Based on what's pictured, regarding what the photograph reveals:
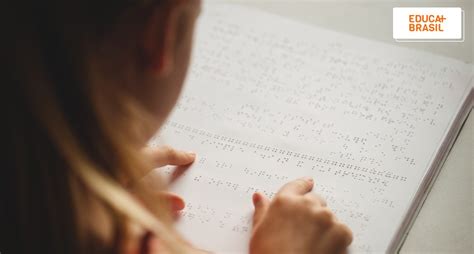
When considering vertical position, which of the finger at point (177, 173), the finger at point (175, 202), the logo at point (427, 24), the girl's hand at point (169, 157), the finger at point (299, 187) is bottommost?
the finger at point (175, 202)

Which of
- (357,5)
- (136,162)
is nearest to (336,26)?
(357,5)

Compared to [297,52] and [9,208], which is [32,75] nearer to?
[9,208]

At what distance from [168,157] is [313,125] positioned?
0.58 feet

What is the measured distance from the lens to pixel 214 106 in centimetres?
77

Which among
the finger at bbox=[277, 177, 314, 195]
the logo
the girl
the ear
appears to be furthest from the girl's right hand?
the logo

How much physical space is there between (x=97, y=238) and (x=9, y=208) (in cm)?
8

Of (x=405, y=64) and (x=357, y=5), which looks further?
(x=357, y=5)

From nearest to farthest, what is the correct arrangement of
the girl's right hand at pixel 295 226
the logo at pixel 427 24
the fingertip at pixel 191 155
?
the girl's right hand at pixel 295 226, the fingertip at pixel 191 155, the logo at pixel 427 24

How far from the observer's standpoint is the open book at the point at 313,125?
0.62m

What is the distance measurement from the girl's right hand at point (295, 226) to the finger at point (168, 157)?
0.32 ft

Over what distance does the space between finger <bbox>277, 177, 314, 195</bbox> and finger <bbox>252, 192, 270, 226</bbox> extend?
Answer: 0.02m

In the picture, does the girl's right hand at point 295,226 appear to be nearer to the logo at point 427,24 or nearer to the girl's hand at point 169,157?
the girl's hand at point 169,157

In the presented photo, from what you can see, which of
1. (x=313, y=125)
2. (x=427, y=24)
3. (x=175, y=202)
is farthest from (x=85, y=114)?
(x=427, y=24)

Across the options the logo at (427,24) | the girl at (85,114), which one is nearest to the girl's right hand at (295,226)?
the girl at (85,114)
